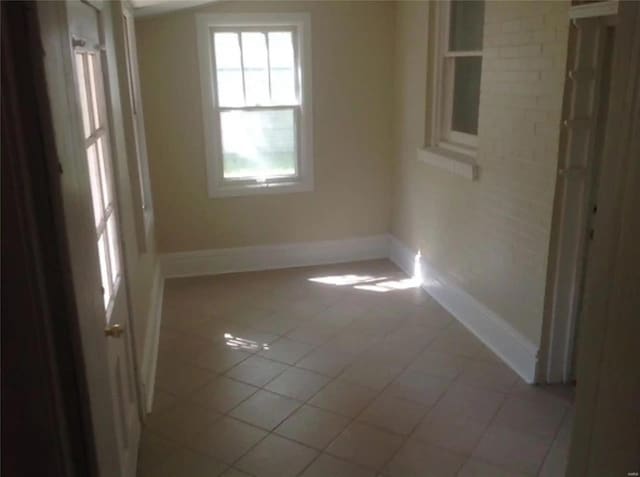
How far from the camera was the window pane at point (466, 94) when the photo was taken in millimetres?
3871

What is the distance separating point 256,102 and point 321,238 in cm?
138

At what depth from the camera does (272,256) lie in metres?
5.21

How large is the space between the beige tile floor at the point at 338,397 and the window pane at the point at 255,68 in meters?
1.76

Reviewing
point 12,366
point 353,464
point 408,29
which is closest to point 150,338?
point 353,464

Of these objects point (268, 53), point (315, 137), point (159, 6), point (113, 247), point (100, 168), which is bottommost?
point (113, 247)

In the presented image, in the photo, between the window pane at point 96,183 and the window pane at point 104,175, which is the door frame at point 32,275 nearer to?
the window pane at point 96,183

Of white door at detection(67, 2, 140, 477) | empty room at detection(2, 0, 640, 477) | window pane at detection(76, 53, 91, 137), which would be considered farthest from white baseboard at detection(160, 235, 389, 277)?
window pane at detection(76, 53, 91, 137)

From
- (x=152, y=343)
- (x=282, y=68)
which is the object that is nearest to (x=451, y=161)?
(x=282, y=68)

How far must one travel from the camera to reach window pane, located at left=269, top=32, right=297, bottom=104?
4801mm

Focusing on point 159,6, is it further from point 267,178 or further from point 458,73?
point 458,73

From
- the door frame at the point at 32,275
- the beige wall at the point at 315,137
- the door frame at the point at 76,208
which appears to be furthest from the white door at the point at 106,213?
the beige wall at the point at 315,137

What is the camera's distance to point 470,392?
3115mm

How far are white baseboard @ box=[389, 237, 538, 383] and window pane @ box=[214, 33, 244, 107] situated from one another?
208 cm

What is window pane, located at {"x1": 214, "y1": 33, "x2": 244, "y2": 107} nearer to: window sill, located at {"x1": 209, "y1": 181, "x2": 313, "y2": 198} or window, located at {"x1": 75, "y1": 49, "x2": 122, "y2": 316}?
window sill, located at {"x1": 209, "y1": 181, "x2": 313, "y2": 198}
